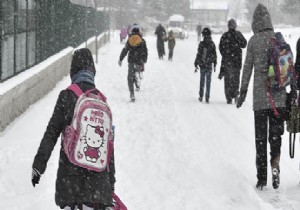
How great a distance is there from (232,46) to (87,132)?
9411mm

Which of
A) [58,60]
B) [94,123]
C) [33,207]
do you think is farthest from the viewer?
[58,60]

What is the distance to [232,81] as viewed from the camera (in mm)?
13102

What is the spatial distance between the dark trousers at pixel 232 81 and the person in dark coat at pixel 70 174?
954 cm

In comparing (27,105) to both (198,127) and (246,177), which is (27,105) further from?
(246,177)

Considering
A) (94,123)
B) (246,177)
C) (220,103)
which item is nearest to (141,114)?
(220,103)

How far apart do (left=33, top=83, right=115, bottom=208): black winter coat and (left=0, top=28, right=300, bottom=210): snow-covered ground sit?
2.28 metres

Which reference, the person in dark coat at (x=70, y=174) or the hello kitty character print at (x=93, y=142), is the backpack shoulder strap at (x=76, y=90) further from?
the hello kitty character print at (x=93, y=142)

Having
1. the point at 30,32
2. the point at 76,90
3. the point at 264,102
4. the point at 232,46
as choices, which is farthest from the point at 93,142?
the point at 232,46

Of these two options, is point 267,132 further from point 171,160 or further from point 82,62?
point 82,62

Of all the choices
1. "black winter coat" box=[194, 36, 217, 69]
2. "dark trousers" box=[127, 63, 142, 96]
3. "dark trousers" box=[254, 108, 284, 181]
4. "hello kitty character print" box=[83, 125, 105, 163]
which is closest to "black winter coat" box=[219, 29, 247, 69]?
"black winter coat" box=[194, 36, 217, 69]

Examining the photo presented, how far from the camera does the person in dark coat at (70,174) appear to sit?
3.72 meters

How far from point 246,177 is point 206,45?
21.1ft

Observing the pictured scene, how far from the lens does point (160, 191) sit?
6676 mm

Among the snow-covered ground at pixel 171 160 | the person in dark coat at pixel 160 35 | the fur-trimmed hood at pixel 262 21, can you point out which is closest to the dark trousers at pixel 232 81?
the snow-covered ground at pixel 171 160
